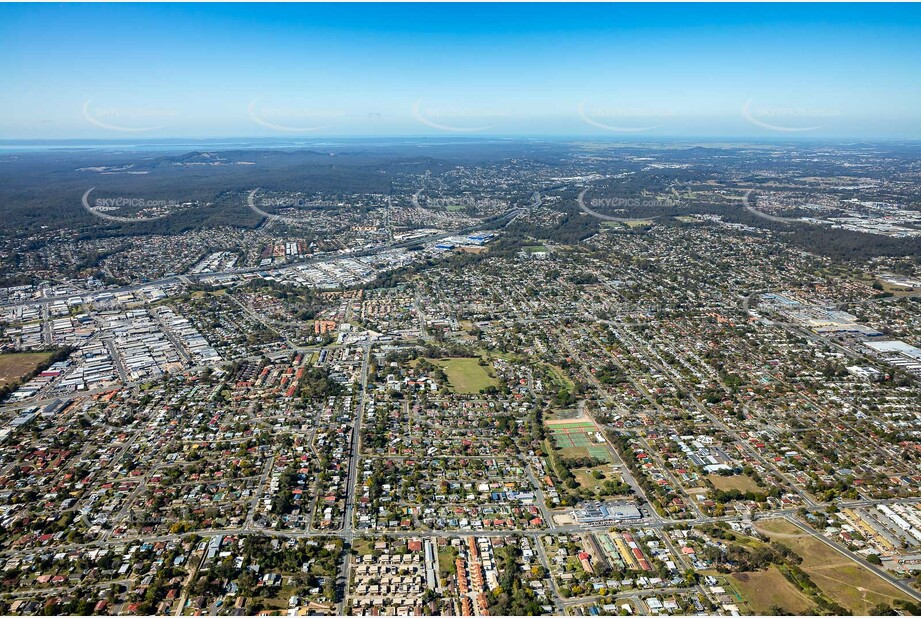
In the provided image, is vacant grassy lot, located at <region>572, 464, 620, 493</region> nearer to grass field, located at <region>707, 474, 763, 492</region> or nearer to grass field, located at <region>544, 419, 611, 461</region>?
grass field, located at <region>544, 419, 611, 461</region>

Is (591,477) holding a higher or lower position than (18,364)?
lower

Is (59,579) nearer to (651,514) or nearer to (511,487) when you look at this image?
(511,487)

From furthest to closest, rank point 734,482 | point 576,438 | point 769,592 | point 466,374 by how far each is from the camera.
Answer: point 466,374 → point 576,438 → point 734,482 → point 769,592

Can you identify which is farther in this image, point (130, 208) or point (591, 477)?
point (130, 208)

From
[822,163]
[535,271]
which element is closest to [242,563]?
[535,271]

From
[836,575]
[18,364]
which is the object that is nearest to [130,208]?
[18,364]

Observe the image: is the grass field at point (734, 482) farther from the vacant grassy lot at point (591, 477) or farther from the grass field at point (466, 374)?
the grass field at point (466, 374)

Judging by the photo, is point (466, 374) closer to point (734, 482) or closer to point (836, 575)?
point (734, 482)
